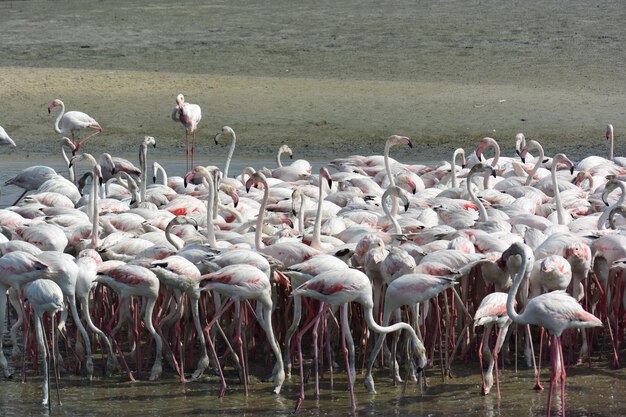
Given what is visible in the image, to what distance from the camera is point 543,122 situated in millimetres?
19312

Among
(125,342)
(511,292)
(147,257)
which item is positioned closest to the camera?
(511,292)

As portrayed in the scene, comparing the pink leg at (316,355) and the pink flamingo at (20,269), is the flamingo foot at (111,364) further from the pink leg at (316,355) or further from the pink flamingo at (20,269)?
the pink leg at (316,355)

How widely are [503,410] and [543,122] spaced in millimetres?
12500

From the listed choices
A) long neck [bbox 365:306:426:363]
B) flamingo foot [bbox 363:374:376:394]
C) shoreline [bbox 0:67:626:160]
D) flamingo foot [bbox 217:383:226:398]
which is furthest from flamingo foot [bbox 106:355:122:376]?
shoreline [bbox 0:67:626:160]

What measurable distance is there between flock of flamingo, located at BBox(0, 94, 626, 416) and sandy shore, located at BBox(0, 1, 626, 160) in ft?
27.9

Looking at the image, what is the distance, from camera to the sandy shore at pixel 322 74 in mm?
19078

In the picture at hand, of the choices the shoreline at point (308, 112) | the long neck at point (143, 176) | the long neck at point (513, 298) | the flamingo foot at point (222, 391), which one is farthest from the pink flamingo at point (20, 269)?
the shoreline at point (308, 112)

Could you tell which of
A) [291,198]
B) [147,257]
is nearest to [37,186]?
[291,198]

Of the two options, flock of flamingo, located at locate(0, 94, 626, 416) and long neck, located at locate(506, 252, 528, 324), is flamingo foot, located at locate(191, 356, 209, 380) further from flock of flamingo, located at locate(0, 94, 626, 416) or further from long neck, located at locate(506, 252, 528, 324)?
long neck, located at locate(506, 252, 528, 324)

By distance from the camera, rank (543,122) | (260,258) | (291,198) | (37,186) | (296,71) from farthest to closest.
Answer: (296,71), (543,122), (37,186), (291,198), (260,258)

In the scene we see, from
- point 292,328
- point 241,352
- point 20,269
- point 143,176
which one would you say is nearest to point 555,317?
point 292,328

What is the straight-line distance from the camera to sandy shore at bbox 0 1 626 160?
19.1 m

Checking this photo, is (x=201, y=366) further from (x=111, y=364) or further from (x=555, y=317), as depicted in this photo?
(x=555, y=317)

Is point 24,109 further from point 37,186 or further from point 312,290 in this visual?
point 312,290
